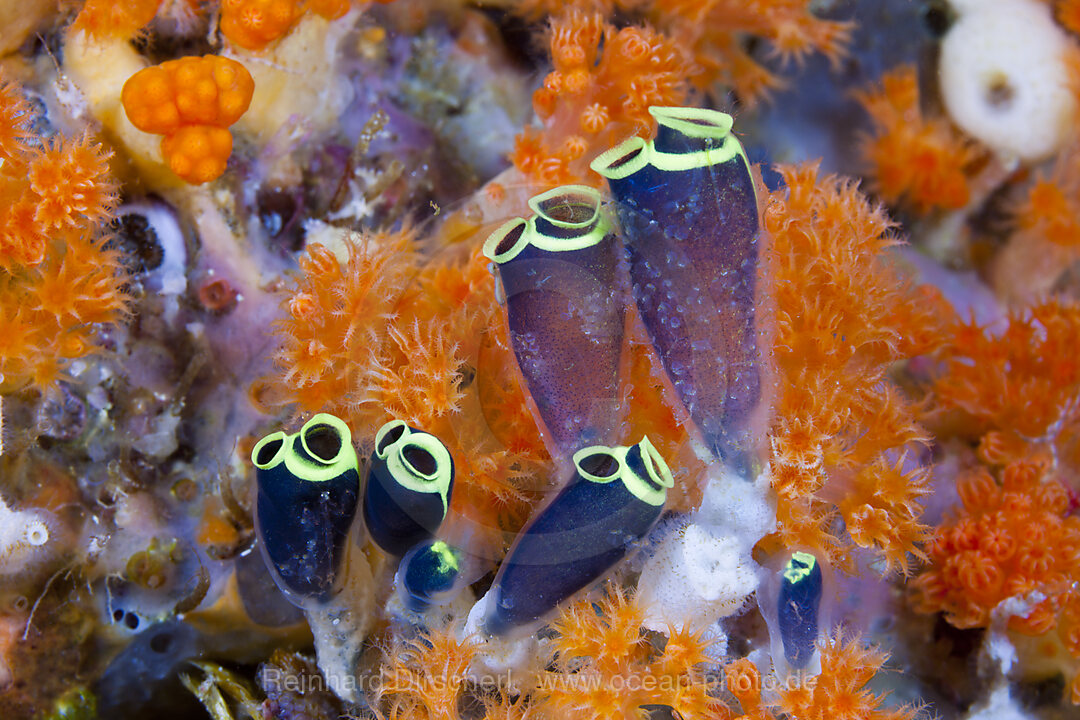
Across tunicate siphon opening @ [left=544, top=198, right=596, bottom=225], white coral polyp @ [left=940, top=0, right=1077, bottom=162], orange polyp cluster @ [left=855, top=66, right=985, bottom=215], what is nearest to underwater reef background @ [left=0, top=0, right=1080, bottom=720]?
tunicate siphon opening @ [left=544, top=198, right=596, bottom=225]

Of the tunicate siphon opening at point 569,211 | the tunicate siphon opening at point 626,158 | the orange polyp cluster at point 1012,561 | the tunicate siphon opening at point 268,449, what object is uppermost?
the tunicate siphon opening at point 626,158

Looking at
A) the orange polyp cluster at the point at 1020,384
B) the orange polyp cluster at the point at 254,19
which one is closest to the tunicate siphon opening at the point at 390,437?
the orange polyp cluster at the point at 254,19

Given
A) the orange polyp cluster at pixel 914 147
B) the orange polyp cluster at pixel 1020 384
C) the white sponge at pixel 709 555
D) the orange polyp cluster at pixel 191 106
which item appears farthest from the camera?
the orange polyp cluster at pixel 914 147

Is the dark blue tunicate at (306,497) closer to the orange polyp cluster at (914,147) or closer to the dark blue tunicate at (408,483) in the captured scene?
the dark blue tunicate at (408,483)

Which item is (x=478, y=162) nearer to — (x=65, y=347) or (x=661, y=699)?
(x=65, y=347)

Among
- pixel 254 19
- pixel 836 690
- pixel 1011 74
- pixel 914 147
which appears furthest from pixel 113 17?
pixel 1011 74

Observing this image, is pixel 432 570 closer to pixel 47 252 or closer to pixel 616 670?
pixel 616 670

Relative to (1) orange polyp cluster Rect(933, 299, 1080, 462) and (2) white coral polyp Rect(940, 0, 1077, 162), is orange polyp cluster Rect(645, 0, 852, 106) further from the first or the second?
(1) orange polyp cluster Rect(933, 299, 1080, 462)
